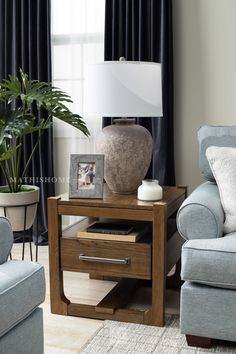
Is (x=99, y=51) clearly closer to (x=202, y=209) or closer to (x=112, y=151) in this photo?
(x=112, y=151)

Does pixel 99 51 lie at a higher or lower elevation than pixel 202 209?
higher

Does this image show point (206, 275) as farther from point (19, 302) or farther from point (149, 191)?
point (19, 302)

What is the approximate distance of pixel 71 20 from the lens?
3.52 m

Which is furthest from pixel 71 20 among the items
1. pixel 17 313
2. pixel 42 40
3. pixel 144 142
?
pixel 17 313

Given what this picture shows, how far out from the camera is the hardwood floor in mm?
2164

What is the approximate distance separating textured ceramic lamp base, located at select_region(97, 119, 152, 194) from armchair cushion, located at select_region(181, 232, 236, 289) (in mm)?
601

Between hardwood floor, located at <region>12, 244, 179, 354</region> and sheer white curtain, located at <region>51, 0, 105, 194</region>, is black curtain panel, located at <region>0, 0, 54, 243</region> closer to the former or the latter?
sheer white curtain, located at <region>51, 0, 105, 194</region>

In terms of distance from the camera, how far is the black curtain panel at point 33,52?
3.53m

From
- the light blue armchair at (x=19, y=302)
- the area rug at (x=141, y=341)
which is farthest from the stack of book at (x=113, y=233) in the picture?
the light blue armchair at (x=19, y=302)

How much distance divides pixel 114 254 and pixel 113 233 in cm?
10

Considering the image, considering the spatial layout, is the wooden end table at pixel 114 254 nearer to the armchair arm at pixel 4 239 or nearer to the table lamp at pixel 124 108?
the table lamp at pixel 124 108

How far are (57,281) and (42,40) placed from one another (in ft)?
6.08

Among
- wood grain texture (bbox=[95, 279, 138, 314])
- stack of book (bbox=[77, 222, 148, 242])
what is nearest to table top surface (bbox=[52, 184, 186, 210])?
stack of book (bbox=[77, 222, 148, 242])

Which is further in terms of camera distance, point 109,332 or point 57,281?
point 57,281
